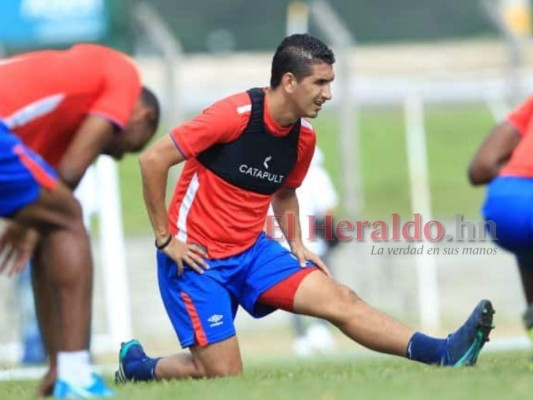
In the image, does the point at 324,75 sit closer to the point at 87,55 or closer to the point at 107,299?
the point at 87,55

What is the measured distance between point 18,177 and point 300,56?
7.83ft

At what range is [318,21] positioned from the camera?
56.2 ft

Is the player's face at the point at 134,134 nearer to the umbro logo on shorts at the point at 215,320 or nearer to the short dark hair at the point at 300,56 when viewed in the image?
the short dark hair at the point at 300,56

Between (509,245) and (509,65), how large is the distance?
9.59m

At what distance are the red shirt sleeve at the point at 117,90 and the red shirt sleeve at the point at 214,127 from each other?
114cm

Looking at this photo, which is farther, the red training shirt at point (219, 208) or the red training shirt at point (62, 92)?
the red training shirt at point (219, 208)

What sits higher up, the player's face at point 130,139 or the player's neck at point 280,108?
the player's neck at point 280,108

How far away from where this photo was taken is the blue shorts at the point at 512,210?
7910mm

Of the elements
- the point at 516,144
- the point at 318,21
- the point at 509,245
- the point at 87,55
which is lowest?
the point at 509,245

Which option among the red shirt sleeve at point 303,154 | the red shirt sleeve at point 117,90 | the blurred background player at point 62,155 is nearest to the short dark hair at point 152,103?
the blurred background player at point 62,155

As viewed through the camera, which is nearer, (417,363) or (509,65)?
(417,363)

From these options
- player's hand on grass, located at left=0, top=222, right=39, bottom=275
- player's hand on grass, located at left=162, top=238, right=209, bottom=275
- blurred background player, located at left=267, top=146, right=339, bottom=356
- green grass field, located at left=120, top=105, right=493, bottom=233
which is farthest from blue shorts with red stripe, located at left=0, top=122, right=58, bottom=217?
green grass field, located at left=120, top=105, right=493, bottom=233

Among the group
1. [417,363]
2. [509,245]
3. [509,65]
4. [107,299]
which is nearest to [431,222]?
[509,65]

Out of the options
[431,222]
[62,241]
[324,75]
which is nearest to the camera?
[62,241]
